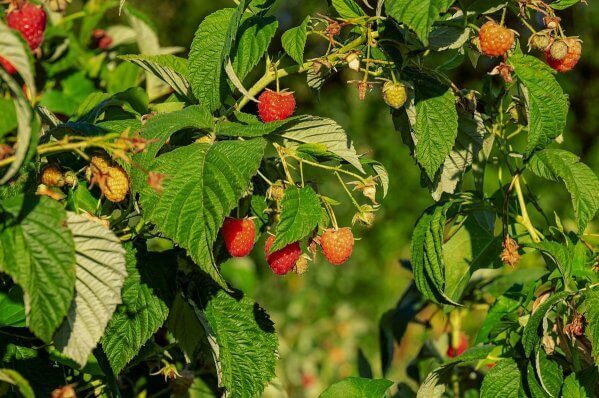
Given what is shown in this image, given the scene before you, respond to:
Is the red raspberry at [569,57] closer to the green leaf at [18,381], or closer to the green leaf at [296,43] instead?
the green leaf at [296,43]

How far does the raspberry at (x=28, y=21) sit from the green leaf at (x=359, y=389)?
0.62 meters

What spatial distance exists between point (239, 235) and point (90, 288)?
0.79 ft

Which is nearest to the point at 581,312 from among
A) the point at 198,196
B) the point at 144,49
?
the point at 198,196

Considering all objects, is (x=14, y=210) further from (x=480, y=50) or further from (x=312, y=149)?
(x=480, y=50)

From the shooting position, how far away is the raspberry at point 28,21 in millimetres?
866

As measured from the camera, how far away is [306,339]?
4180 millimetres

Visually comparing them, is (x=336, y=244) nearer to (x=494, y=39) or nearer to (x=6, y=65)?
(x=494, y=39)

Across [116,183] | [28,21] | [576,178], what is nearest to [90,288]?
[116,183]

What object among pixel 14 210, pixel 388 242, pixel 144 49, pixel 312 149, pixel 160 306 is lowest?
pixel 388 242

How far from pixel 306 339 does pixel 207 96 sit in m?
3.25

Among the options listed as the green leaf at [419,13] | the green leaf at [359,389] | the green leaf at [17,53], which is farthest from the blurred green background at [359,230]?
the green leaf at [17,53]

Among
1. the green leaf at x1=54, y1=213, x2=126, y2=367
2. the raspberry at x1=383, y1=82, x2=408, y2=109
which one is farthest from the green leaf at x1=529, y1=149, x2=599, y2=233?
the green leaf at x1=54, y1=213, x2=126, y2=367

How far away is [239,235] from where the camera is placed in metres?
1.01

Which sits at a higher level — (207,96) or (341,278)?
(207,96)
